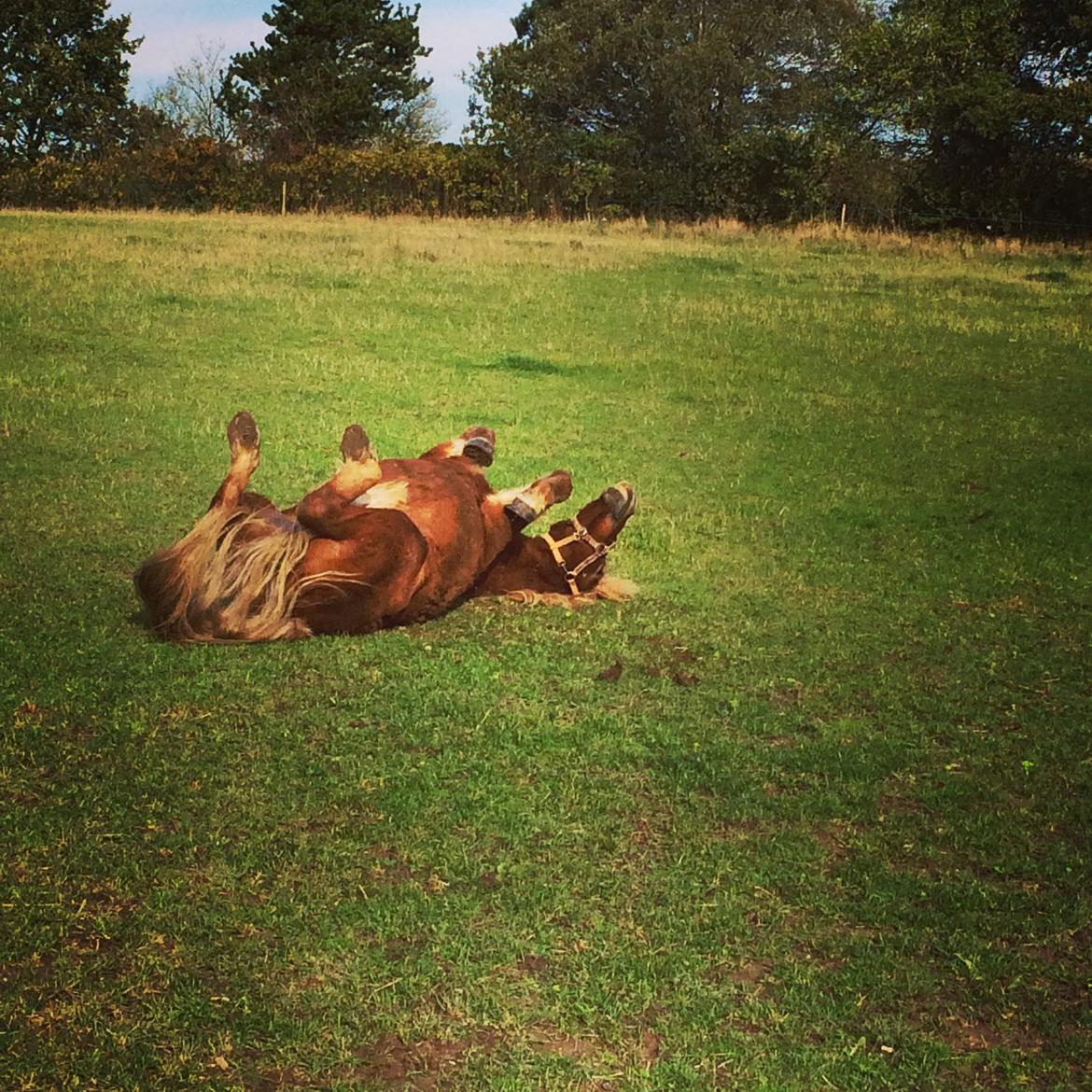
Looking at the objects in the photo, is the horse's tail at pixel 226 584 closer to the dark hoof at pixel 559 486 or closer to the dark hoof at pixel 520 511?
the dark hoof at pixel 520 511

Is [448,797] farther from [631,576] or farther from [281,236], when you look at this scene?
[281,236]

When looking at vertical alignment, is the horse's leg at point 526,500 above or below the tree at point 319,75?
below

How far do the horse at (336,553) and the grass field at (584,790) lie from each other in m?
0.15

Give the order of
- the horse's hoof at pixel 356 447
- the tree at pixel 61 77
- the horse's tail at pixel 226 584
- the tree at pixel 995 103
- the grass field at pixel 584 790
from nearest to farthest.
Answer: the grass field at pixel 584 790 → the horse's tail at pixel 226 584 → the horse's hoof at pixel 356 447 → the tree at pixel 995 103 → the tree at pixel 61 77

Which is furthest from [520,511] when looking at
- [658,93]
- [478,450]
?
[658,93]

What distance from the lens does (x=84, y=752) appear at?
429 centimetres

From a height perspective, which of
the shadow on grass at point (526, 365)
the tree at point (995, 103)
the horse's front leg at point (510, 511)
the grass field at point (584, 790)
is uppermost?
the tree at point (995, 103)

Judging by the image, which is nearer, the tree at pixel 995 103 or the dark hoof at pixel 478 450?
the dark hoof at pixel 478 450

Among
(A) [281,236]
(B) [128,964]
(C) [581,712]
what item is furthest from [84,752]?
(A) [281,236]

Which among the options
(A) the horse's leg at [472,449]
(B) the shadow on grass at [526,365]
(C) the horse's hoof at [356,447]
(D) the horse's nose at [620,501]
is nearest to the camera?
(C) the horse's hoof at [356,447]

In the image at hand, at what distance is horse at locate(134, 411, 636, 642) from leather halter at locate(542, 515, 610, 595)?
0.24 meters

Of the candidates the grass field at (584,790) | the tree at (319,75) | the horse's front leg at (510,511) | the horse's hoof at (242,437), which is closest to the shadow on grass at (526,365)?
the grass field at (584,790)

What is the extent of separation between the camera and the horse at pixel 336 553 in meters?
5.27

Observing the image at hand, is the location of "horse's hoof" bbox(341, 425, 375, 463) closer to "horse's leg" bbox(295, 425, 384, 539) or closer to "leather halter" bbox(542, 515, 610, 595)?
"horse's leg" bbox(295, 425, 384, 539)
